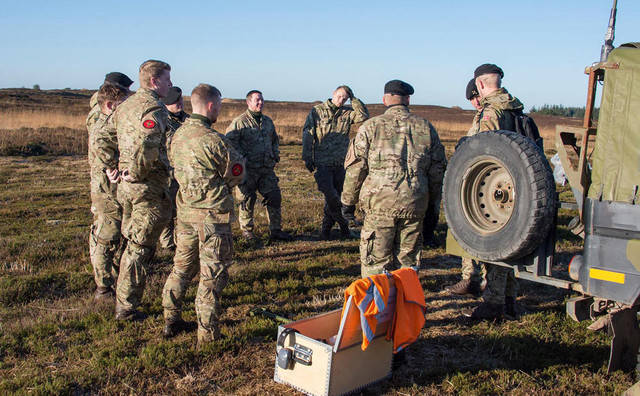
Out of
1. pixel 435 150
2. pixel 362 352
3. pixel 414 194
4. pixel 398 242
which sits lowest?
pixel 362 352

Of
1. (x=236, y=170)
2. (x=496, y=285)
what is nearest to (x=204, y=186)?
(x=236, y=170)

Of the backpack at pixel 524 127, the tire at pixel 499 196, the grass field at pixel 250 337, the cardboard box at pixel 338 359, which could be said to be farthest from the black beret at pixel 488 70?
the cardboard box at pixel 338 359

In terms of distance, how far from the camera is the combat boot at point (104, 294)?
617 centimetres

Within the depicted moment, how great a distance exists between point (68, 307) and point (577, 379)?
505cm

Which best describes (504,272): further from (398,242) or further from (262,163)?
(262,163)

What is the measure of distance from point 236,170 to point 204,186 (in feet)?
1.01

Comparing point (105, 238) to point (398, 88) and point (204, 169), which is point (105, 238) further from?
point (398, 88)

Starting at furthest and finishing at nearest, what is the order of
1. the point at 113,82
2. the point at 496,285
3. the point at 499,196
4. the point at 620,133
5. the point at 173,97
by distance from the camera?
the point at 173,97 → the point at 113,82 → the point at 496,285 → the point at 499,196 → the point at 620,133

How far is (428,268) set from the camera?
7898 millimetres

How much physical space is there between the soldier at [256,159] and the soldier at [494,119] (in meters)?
3.89

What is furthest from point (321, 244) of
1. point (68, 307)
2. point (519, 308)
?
point (68, 307)

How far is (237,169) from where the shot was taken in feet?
16.1

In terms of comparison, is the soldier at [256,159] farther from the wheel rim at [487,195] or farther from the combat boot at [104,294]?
the wheel rim at [487,195]

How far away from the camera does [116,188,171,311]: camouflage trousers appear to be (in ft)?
18.0
